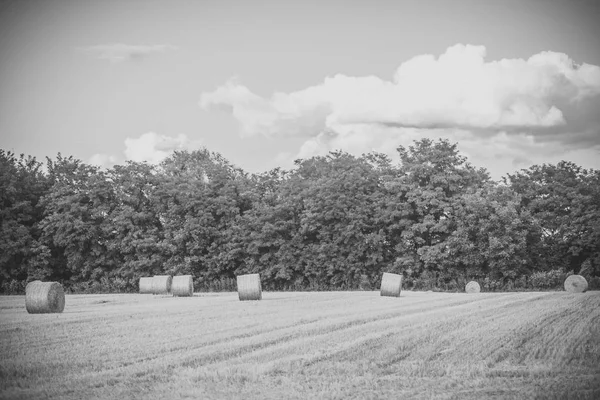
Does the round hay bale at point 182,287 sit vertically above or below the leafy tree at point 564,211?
below

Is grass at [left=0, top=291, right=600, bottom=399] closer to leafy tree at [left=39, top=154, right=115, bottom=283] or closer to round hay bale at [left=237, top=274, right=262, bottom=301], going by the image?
round hay bale at [left=237, top=274, right=262, bottom=301]

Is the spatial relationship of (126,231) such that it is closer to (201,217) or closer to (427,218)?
(201,217)

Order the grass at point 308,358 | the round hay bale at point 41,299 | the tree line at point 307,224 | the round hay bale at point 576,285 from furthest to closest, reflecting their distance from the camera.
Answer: the tree line at point 307,224, the round hay bale at point 576,285, the round hay bale at point 41,299, the grass at point 308,358

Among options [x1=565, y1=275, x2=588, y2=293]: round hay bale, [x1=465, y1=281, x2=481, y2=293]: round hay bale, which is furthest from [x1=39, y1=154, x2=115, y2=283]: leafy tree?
[x1=565, y1=275, x2=588, y2=293]: round hay bale

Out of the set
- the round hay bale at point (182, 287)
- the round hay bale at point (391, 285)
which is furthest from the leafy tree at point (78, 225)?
the round hay bale at point (391, 285)

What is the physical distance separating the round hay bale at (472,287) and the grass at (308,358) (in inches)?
963

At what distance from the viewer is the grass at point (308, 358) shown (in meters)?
10.2

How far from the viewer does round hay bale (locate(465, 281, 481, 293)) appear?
45250 millimetres

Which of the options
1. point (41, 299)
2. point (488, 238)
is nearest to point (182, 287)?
point (41, 299)

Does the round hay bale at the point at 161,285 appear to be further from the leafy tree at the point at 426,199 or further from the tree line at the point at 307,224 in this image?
the leafy tree at the point at 426,199

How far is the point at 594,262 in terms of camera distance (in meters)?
50.5

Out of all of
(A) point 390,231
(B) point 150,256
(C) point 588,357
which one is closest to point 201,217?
(B) point 150,256

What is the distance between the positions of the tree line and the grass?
99.3ft

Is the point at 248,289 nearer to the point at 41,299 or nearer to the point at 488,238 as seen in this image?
the point at 41,299
